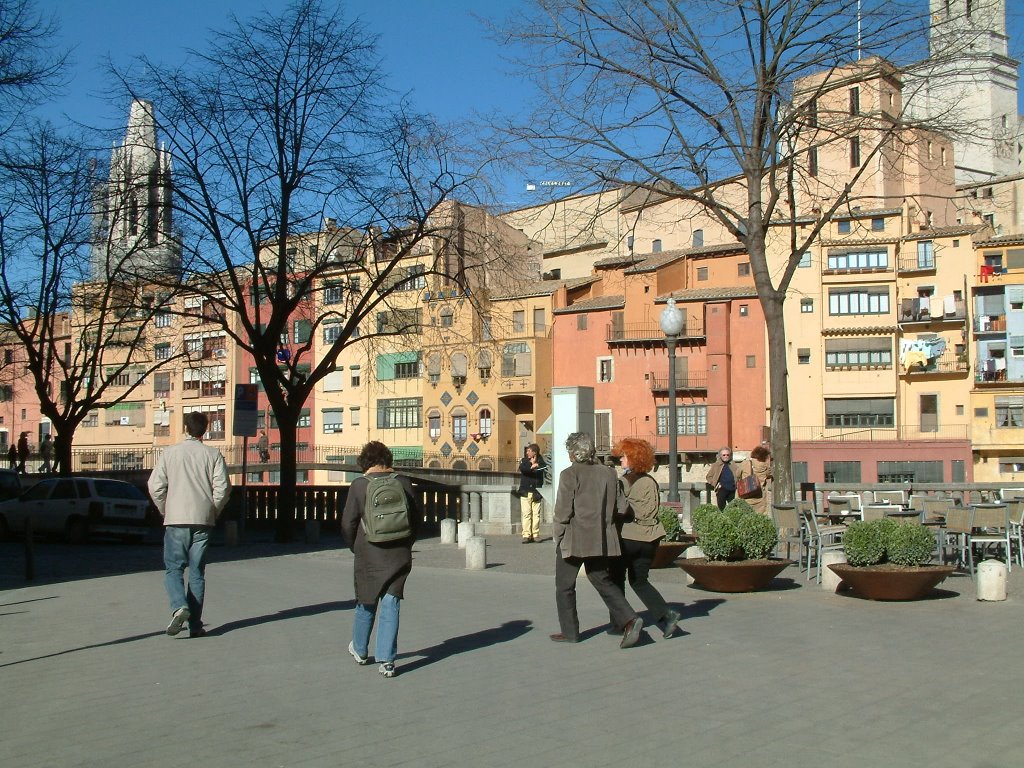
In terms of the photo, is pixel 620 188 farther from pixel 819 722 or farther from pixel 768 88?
pixel 819 722

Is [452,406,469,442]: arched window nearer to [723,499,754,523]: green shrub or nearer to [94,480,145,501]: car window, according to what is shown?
[94,480,145,501]: car window

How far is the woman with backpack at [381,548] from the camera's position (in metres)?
8.28

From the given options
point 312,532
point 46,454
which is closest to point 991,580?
point 312,532

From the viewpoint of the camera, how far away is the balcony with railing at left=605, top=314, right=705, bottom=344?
68812 mm

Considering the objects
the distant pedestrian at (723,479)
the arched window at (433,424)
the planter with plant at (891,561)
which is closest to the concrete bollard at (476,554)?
the distant pedestrian at (723,479)

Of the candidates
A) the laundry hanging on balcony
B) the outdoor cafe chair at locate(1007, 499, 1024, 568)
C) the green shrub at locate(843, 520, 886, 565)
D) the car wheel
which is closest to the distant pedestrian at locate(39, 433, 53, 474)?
the car wheel

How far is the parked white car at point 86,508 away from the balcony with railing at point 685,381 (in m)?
45.2

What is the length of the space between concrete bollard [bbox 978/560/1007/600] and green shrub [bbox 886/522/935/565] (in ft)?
2.39

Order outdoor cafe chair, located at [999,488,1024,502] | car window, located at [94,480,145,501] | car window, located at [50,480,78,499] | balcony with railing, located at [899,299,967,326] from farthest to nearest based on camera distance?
balcony with railing, located at [899,299,967,326] → car window, located at [94,480,145,501] → car window, located at [50,480,78,499] → outdoor cafe chair, located at [999,488,1024,502]

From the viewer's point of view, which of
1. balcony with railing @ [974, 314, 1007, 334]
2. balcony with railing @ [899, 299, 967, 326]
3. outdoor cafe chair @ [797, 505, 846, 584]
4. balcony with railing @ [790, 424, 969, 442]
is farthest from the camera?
balcony with railing @ [974, 314, 1007, 334]

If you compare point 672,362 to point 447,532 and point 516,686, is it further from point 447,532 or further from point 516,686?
point 516,686

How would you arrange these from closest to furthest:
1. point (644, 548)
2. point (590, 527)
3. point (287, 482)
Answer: point (590, 527) → point (644, 548) → point (287, 482)

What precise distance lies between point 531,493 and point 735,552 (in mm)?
9308

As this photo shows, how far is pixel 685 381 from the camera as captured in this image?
68875 millimetres
